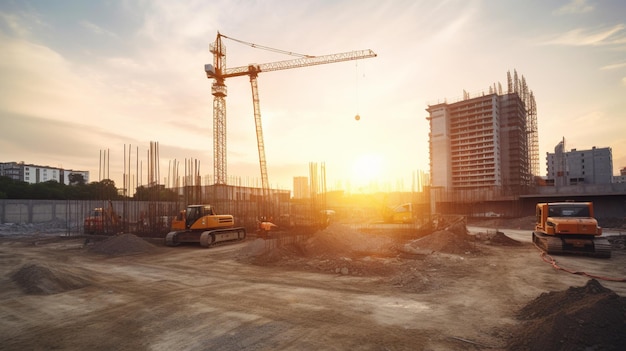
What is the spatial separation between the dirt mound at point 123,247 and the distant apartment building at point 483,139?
66.6 metres

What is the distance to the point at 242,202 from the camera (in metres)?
27.8

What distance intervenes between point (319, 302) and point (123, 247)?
524 inches

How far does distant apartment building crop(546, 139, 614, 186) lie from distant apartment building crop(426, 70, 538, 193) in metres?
10.9

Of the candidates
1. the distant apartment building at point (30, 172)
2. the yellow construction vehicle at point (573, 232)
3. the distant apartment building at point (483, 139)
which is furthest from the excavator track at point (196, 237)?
the distant apartment building at point (30, 172)

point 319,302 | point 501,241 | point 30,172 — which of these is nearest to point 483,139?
point 501,241

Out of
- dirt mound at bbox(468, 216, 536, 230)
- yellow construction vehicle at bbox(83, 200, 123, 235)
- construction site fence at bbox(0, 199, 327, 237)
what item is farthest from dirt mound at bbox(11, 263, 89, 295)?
dirt mound at bbox(468, 216, 536, 230)

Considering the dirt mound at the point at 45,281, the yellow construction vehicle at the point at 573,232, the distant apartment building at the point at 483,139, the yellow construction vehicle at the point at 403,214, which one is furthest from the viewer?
the distant apartment building at the point at 483,139

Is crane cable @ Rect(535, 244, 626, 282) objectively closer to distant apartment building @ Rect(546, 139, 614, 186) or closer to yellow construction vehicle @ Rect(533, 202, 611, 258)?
yellow construction vehicle @ Rect(533, 202, 611, 258)

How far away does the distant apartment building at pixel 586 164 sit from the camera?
87.3 m

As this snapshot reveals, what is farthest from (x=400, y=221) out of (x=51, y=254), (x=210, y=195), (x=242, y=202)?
(x=51, y=254)

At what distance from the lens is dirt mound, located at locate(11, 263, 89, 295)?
942cm

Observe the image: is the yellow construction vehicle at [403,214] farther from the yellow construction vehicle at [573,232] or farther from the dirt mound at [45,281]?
the dirt mound at [45,281]

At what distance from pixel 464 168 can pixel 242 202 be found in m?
66.6

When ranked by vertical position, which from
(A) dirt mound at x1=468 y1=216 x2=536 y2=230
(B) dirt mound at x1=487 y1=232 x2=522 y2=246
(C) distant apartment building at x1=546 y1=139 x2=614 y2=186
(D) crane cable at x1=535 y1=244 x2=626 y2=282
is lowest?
(A) dirt mound at x1=468 y1=216 x2=536 y2=230
